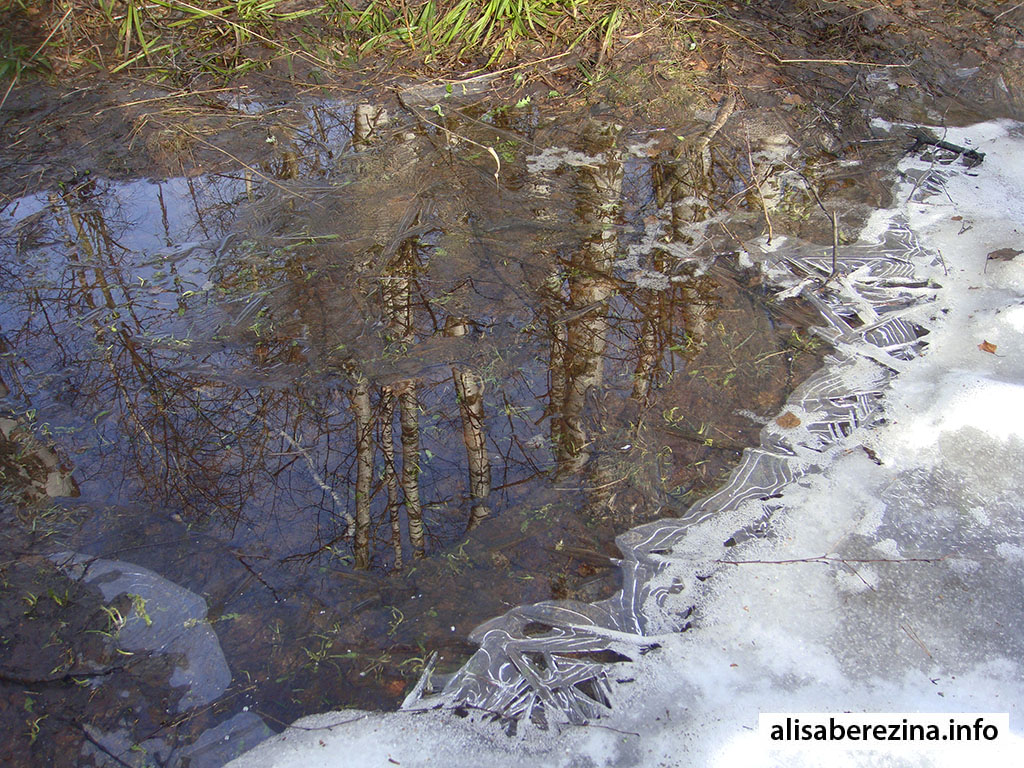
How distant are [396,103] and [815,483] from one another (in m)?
3.25

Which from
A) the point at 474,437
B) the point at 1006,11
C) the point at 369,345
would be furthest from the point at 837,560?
the point at 1006,11

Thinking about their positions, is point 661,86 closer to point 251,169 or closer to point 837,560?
point 251,169

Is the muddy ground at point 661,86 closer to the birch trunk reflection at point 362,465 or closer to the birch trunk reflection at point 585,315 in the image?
the birch trunk reflection at point 585,315

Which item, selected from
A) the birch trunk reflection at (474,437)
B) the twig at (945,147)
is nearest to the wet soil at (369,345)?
the birch trunk reflection at (474,437)

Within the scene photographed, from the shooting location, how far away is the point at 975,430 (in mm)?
2430

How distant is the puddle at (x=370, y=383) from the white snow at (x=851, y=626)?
0.25m

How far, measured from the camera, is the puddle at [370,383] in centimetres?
207

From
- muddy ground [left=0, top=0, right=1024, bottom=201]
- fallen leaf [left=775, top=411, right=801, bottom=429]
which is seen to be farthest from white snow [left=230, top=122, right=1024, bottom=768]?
muddy ground [left=0, top=0, right=1024, bottom=201]

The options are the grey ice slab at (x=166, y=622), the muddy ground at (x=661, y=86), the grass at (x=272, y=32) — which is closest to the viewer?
the grey ice slab at (x=166, y=622)

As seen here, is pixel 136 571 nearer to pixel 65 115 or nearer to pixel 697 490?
pixel 697 490

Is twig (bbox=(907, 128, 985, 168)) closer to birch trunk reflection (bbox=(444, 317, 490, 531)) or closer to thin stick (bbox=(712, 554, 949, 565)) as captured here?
thin stick (bbox=(712, 554, 949, 565))

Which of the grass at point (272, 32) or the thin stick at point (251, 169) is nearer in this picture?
the thin stick at point (251, 169)

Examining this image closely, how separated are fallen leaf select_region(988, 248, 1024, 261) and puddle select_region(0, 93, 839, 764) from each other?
0.82m

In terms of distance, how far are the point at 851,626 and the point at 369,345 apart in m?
1.85
